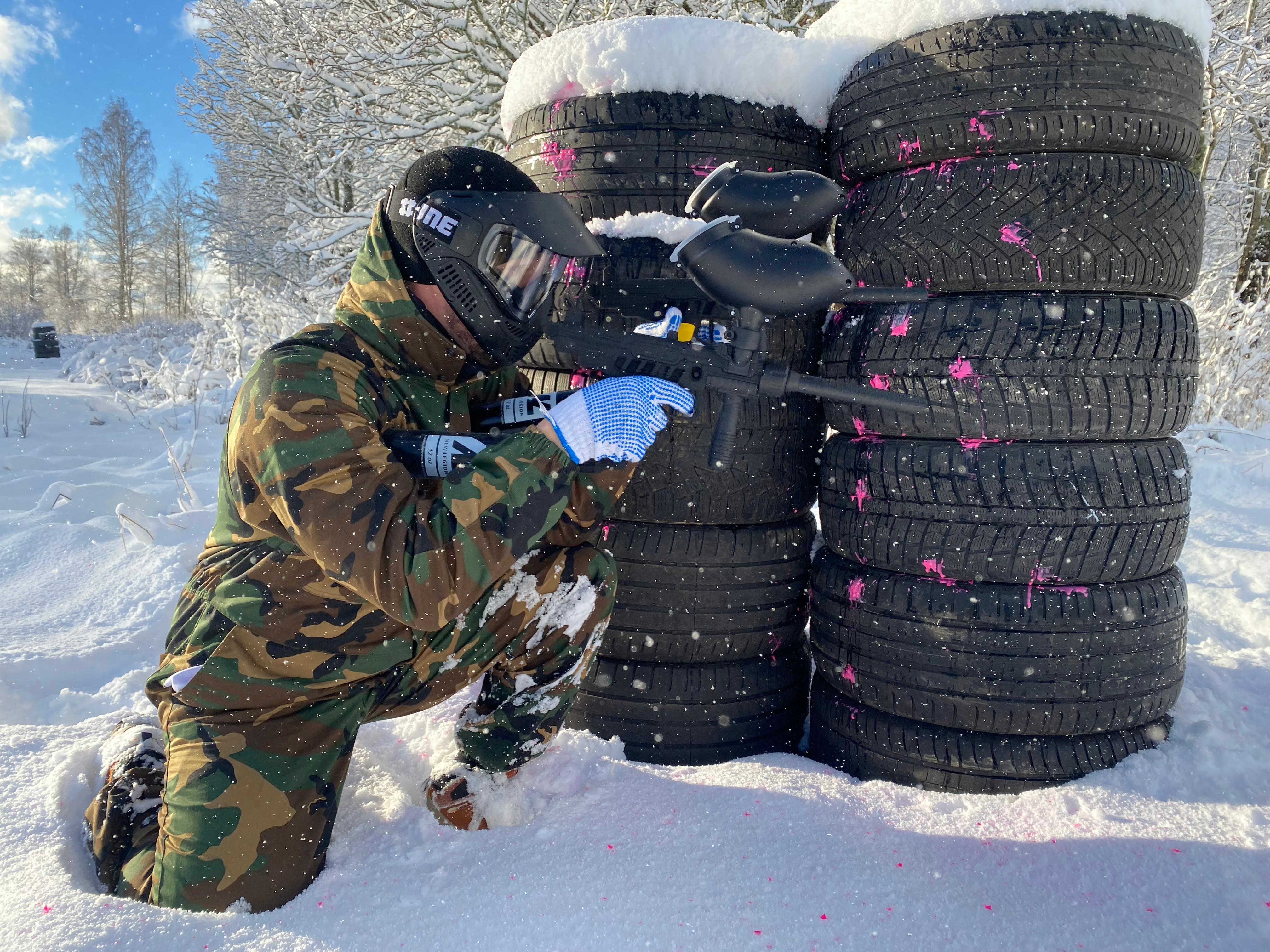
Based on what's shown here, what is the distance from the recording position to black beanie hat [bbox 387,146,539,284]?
1695 millimetres

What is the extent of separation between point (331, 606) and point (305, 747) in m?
0.32

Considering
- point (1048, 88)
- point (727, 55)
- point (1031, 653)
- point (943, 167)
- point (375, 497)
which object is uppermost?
point (727, 55)

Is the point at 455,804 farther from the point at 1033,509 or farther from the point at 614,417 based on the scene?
the point at 1033,509

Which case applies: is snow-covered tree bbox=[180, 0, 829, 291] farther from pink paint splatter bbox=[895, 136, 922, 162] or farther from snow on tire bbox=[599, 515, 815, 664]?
snow on tire bbox=[599, 515, 815, 664]

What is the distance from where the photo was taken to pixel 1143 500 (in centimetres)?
182

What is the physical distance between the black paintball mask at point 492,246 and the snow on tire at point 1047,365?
86 cm

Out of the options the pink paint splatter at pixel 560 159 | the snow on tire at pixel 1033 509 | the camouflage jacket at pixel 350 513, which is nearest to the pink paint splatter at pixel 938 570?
the snow on tire at pixel 1033 509

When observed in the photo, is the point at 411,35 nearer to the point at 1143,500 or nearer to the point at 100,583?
the point at 100,583

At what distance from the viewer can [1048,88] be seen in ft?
5.72

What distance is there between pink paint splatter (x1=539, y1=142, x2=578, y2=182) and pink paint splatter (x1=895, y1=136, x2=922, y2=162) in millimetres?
852

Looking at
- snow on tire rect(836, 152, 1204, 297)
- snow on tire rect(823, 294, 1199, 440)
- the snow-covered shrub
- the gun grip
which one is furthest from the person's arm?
the snow-covered shrub

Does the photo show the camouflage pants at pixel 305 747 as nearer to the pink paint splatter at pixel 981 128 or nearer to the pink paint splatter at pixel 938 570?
the pink paint splatter at pixel 938 570

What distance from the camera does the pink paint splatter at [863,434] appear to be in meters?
2.00

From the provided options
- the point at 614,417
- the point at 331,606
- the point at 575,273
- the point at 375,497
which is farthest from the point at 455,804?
the point at 575,273
